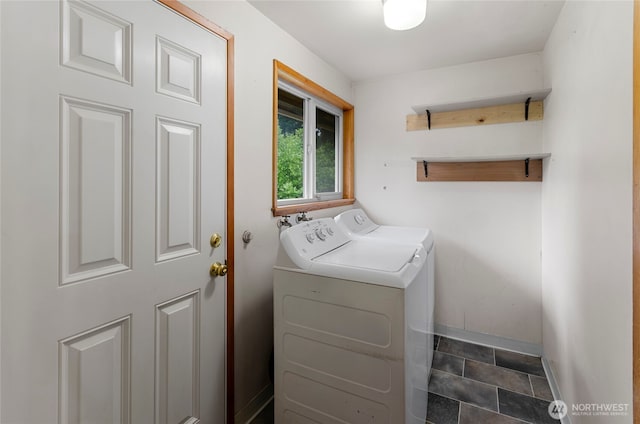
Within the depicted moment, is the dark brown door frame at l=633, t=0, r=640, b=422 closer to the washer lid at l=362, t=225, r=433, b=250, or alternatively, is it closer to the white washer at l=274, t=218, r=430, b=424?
the white washer at l=274, t=218, r=430, b=424

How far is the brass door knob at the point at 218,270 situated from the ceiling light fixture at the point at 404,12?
4.84 ft

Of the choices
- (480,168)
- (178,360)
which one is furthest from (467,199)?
(178,360)

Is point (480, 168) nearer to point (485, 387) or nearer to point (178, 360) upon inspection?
point (485, 387)

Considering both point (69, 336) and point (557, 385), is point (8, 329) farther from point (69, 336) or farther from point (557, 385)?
point (557, 385)

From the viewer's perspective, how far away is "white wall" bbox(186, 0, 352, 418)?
153cm

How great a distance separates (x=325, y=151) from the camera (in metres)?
2.66

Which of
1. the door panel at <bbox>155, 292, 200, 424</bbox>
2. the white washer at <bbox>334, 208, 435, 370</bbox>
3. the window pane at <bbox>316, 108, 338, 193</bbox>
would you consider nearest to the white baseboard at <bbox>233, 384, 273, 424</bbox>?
the door panel at <bbox>155, 292, 200, 424</bbox>

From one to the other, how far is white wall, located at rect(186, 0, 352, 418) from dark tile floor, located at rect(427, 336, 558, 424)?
3.38 ft

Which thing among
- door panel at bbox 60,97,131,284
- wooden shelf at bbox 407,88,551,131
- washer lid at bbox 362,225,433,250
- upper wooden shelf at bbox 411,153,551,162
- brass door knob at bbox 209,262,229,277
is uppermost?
wooden shelf at bbox 407,88,551,131

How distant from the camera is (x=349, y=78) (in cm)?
270

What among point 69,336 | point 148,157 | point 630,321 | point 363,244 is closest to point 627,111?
point 630,321

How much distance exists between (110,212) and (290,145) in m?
1.38

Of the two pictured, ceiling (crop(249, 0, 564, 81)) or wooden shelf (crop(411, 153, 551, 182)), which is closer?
ceiling (crop(249, 0, 564, 81))

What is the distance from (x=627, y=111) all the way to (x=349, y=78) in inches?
83.4
